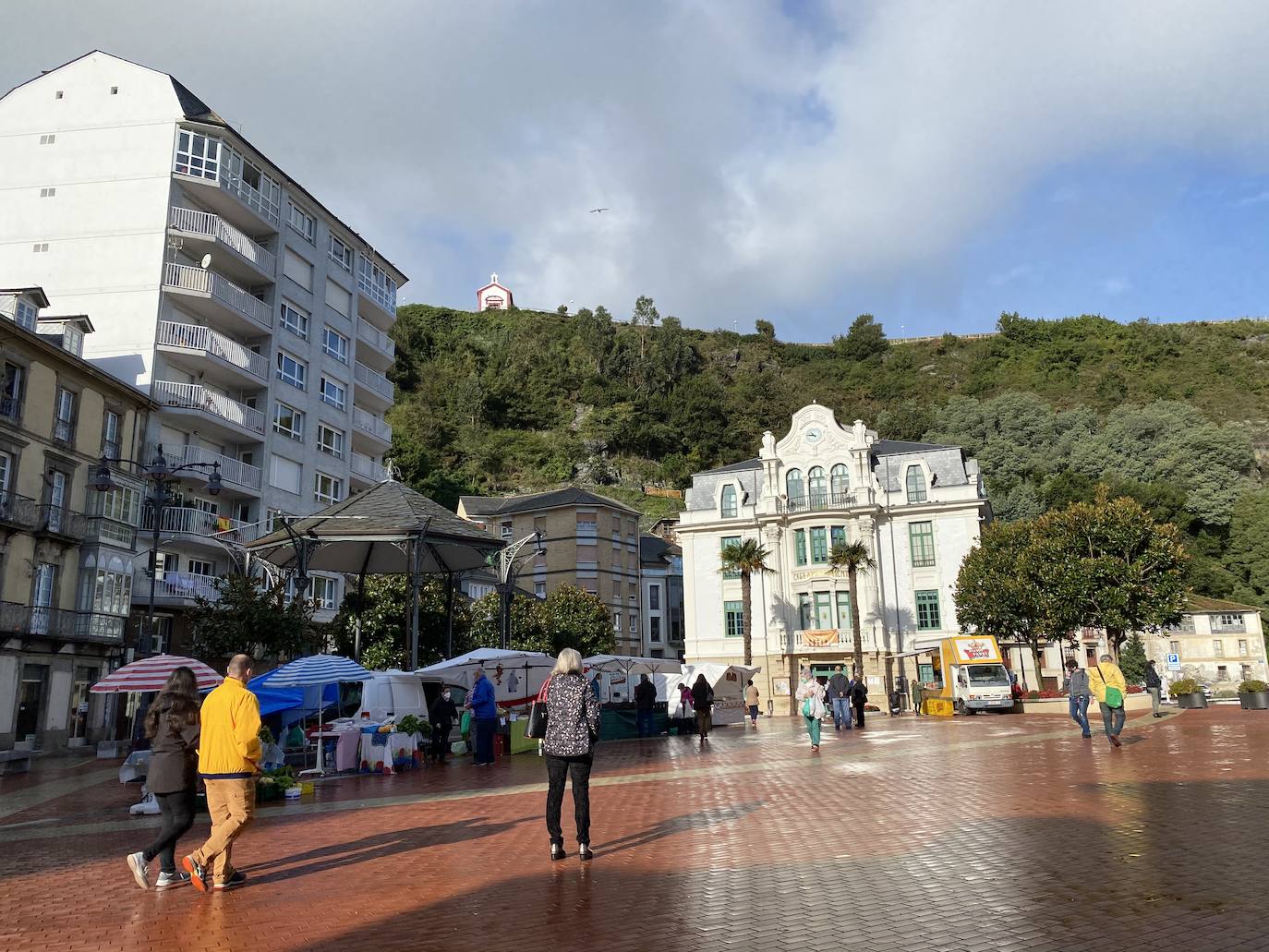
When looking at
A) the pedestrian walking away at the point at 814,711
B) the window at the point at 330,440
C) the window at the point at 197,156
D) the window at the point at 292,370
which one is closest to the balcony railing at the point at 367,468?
the window at the point at 330,440

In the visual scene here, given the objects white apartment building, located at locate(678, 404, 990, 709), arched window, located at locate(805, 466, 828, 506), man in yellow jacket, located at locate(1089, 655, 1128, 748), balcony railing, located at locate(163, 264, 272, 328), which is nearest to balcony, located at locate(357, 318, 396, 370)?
balcony railing, located at locate(163, 264, 272, 328)

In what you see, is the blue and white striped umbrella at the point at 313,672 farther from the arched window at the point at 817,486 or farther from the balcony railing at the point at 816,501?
the arched window at the point at 817,486

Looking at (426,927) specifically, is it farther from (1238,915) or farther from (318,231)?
(318,231)

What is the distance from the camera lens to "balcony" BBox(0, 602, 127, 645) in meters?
28.2

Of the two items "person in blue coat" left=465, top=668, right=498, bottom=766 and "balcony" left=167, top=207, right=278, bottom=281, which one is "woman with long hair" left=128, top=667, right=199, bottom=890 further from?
"balcony" left=167, top=207, right=278, bottom=281

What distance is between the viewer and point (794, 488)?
179 ft

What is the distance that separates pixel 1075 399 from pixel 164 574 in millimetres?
87057

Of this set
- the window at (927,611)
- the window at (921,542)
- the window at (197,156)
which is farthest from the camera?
the window at (921,542)

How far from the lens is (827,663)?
167 ft

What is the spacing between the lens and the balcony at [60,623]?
92.7 feet

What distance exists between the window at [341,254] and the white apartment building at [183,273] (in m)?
1.92

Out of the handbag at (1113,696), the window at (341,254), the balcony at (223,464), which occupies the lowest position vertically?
the handbag at (1113,696)

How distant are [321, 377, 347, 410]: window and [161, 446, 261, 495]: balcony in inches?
263

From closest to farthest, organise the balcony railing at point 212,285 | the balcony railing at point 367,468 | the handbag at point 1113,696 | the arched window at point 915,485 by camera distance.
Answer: the handbag at point 1113,696
the balcony railing at point 212,285
the balcony railing at point 367,468
the arched window at point 915,485
